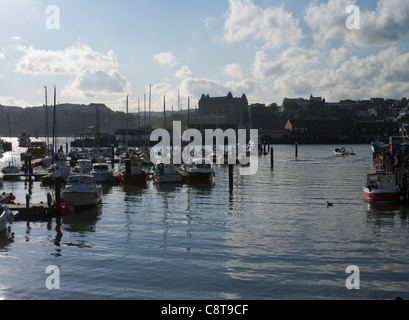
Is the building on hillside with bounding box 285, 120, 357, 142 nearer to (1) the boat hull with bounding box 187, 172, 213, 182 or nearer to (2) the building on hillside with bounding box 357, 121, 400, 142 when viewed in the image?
(2) the building on hillside with bounding box 357, 121, 400, 142

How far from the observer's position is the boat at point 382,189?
120ft

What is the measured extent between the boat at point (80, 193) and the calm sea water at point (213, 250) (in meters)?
1.10

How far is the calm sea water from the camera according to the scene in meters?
17.6

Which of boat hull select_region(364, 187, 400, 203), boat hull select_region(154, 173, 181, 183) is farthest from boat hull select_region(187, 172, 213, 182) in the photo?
boat hull select_region(364, 187, 400, 203)

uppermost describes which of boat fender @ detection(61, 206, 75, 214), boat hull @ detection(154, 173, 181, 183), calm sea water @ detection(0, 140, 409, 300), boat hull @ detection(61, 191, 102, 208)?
boat hull @ detection(154, 173, 181, 183)

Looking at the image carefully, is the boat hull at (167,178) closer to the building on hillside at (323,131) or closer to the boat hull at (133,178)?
the boat hull at (133,178)

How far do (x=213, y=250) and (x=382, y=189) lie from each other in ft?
63.7

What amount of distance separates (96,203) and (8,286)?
1881cm

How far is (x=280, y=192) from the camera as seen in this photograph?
45469mm

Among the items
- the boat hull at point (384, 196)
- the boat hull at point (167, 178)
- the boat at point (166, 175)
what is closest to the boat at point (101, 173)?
the boat at point (166, 175)

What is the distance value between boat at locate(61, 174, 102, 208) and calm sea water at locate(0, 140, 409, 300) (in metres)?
1.10

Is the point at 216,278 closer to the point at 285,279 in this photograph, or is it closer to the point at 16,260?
the point at 285,279

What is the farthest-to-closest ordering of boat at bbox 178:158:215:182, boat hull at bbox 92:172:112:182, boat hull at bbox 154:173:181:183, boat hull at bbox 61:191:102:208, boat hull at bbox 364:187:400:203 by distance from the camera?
boat hull at bbox 92:172:112:182, boat at bbox 178:158:215:182, boat hull at bbox 154:173:181:183, boat hull at bbox 364:187:400:203, boat hull at bbox 61:191:102:208

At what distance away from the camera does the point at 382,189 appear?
36.8 metres
